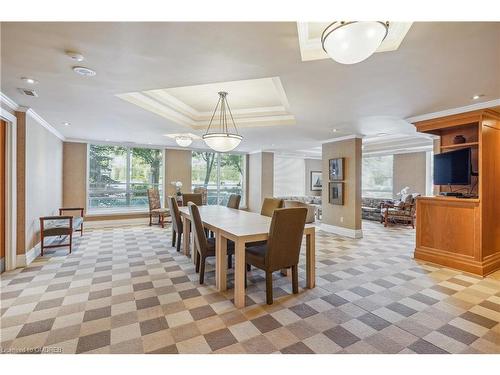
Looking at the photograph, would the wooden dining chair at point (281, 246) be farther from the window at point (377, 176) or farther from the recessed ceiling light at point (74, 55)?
the window at point (377, 176)

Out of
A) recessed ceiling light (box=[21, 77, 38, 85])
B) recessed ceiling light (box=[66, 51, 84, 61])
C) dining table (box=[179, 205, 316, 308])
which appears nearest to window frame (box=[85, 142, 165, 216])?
recessed ceiling light (box=[21, 77, 38, 85])

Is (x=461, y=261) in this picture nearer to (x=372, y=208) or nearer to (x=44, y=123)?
(x=372, y=208)

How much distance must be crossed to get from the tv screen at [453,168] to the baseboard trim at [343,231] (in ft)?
6.93

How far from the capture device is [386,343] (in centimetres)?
195

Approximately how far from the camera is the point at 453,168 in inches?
149

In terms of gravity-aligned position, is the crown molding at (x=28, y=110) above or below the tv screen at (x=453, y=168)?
above

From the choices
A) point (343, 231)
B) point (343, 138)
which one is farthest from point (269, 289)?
point (343, 138)

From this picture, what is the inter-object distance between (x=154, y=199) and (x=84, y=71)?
511 centimetres

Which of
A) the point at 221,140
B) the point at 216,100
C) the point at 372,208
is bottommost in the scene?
the point at 372,208

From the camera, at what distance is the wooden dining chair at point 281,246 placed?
2.57 m

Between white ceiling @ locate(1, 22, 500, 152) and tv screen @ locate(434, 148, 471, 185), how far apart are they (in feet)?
2.41

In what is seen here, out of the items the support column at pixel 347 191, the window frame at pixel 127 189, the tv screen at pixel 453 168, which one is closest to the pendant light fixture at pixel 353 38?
the tv screen at pixel 453 168

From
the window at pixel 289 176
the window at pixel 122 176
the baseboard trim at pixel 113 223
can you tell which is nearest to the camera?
the baseboard trim at pixel 113 223
